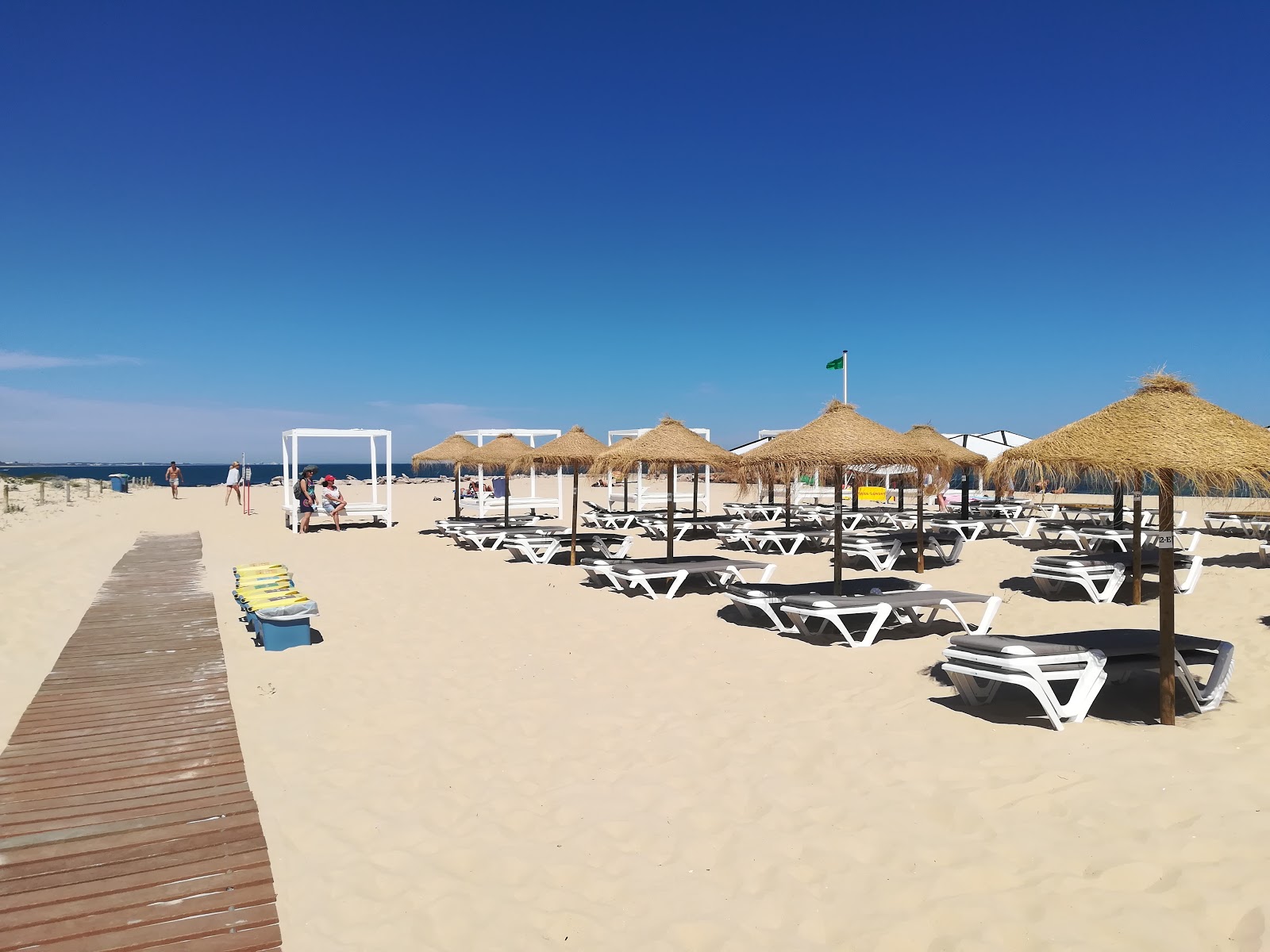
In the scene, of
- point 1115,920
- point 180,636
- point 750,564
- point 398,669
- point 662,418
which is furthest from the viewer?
point 662,418

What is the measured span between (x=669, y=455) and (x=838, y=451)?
2.64m

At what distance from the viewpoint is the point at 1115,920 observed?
105 inches

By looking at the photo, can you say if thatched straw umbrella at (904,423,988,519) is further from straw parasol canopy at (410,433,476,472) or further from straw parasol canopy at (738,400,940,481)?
straw parasol canopy at (410,433,476,472)

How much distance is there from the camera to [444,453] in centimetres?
1753

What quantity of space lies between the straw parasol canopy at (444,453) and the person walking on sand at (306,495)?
2204 millimetres

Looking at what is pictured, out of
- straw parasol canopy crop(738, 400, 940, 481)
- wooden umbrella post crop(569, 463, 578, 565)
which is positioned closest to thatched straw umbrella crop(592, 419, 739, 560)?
wooden umbrella post crop(569, 463, 578, 565)

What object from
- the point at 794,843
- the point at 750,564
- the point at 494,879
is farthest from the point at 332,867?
the point at 750,564

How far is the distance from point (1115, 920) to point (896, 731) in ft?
6.35

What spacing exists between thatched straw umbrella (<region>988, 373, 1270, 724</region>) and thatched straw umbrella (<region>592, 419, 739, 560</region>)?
4870 mm

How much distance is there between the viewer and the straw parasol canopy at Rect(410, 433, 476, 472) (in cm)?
1733

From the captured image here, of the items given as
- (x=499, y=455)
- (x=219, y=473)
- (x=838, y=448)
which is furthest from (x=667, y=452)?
(x=219, y=473)

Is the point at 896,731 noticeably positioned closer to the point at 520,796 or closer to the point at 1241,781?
the point at 1241,781

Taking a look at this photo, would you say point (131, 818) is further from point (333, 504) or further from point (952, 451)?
point (333, 504)

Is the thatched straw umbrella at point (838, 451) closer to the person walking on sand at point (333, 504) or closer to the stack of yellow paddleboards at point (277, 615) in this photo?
the stack of yellow paddleboards at point (277, 615)
